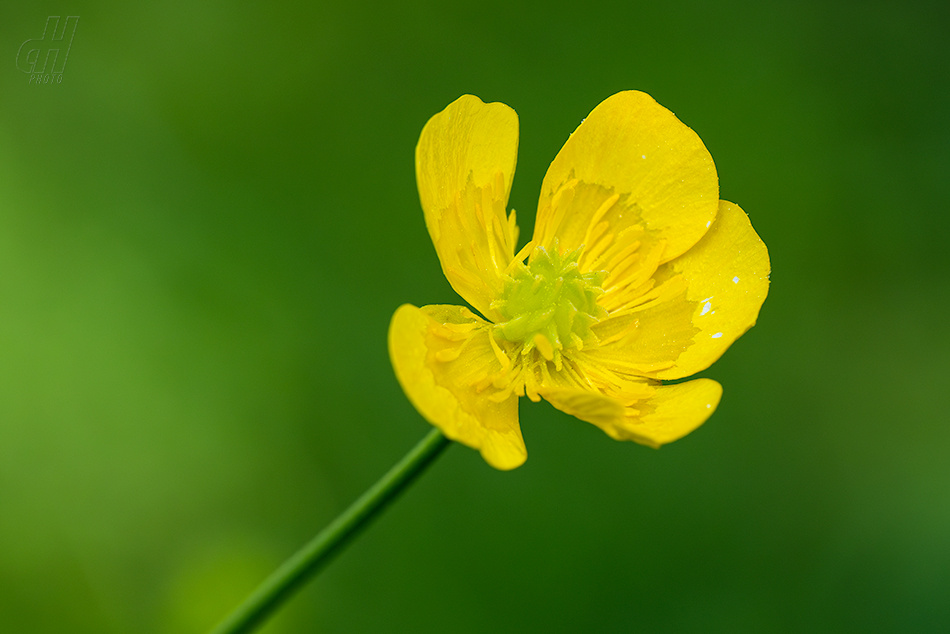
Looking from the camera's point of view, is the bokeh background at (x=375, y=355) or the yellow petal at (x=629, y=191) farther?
the bokeh background at (x=375, y=355)

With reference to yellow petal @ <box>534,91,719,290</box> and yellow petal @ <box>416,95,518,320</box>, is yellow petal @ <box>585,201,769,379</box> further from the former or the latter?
yellow petal @ <box>416,95,518,320</box>

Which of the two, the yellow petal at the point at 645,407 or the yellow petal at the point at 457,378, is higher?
the yellow petal at the point at 457,378

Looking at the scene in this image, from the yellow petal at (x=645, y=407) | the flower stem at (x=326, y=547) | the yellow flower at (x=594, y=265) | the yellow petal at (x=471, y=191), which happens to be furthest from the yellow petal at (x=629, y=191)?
the flower stem at (x=326, y=547)

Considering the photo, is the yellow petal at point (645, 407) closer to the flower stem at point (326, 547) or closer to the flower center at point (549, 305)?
the flower center at point (549, 305)

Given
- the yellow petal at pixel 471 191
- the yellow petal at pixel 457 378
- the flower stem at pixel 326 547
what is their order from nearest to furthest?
the flower stem at pixel 326 547, the yellow petal at pixel 457 378, the yellow petal at pixel 471 191

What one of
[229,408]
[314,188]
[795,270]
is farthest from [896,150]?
[229,408]

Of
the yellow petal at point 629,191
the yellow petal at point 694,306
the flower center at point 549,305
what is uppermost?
the yellow petal at point 629,191

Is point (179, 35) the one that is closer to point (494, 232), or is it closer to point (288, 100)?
point (288, 100)
